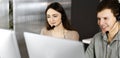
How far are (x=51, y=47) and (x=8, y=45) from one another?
259 millimetres

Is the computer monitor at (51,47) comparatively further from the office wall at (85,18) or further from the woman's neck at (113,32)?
the office wall at (85,18)

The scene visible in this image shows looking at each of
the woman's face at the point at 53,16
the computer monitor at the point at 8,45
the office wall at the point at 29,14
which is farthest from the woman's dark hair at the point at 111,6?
the office wall at the point at 29,14

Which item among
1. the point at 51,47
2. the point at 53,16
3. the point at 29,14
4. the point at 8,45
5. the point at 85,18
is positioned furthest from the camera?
the point at 29,14

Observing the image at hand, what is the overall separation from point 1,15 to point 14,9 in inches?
9.9

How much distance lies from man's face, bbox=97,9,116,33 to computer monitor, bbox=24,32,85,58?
36 centimetres

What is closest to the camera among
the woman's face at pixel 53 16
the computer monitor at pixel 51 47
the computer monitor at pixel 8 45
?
the computer monitor at pixel 51 47

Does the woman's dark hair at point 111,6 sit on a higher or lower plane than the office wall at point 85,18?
higher

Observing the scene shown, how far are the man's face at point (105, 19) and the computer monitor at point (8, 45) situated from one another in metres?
0.46

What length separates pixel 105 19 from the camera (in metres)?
1.24

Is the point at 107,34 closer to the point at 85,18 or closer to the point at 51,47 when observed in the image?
the point at 51,47

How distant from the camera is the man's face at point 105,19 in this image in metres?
1.20

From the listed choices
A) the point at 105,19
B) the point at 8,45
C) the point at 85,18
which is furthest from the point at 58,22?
the point at 85,18

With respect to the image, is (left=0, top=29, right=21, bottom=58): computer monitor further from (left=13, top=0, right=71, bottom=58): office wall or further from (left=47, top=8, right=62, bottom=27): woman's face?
(left=13, top=0, right=71, bottom=58): office wall

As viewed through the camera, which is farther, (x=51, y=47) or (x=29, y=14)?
(x=29, y=14)
